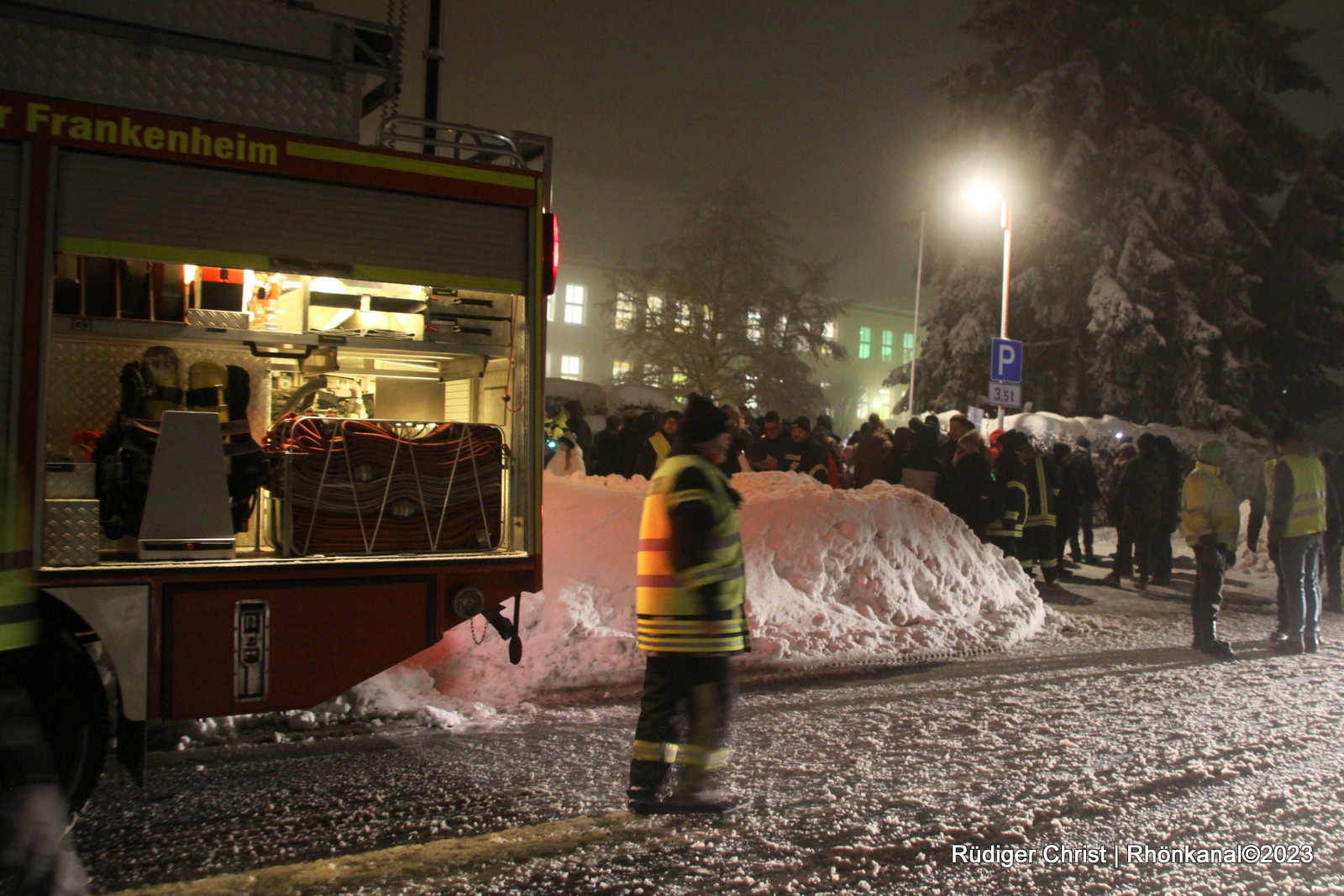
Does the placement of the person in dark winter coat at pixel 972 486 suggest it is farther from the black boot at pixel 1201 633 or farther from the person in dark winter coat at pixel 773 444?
the black boot at pixel 1201 633

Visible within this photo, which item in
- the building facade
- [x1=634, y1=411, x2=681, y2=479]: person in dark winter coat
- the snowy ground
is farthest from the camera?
the building facade

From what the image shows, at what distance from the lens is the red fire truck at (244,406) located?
397 cm

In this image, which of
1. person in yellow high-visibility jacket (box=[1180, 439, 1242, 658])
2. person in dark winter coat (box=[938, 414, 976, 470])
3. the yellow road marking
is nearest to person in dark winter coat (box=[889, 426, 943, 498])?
person in dark winter coat (box=[938, 414, 976, 470])

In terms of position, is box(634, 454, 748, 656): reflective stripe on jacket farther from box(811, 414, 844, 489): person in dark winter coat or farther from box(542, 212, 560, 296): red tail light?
box(811, 414, 844, 489): person in dark winter coat

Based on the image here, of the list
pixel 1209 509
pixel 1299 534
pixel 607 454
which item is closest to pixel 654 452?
pixel 607 454

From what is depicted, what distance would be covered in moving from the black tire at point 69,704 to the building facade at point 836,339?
111 ft

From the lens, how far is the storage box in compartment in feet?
15.7

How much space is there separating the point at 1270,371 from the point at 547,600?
88.3ft

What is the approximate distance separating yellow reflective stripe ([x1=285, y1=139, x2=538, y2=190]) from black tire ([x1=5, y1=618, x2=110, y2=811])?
2.21 m

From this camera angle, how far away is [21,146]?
12.8 ft

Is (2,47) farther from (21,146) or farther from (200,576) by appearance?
(200,576)

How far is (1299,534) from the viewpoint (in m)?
8.55

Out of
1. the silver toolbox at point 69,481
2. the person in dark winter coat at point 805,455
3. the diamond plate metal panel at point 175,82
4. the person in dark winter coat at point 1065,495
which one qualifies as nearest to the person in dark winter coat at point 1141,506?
the person in dark winter coat at point 1065,495

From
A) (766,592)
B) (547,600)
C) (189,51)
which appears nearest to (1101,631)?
(766,592)
